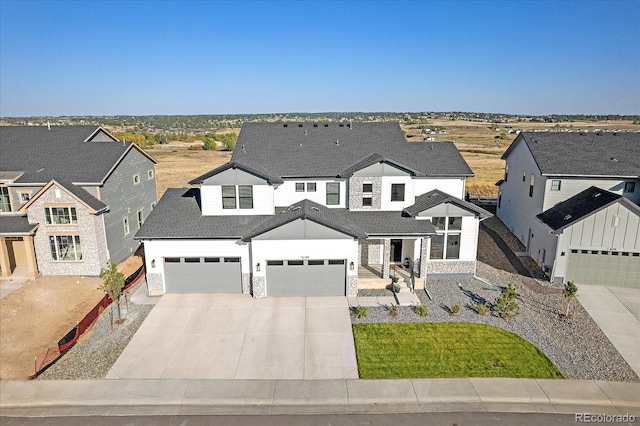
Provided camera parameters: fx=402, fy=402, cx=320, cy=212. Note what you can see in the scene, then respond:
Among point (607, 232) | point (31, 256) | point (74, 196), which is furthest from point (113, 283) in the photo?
point (607, 232)

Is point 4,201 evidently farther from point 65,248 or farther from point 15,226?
point 65,248

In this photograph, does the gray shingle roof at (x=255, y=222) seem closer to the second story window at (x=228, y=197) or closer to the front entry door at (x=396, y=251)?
the second story window at (x=228, y=197)

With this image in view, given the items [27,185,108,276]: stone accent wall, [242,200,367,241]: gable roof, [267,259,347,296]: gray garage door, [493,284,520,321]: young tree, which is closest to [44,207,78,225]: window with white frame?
[27,185,108,276]: stone accent wall

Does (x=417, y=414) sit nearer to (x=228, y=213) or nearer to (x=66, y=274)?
(x=228, y=213)

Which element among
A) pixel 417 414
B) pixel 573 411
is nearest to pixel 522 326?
pixel 573 411

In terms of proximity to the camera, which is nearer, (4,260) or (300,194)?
(4,260)

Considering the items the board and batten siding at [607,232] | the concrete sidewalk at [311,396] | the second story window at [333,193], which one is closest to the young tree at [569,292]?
the board and batten siding at [607,232]
